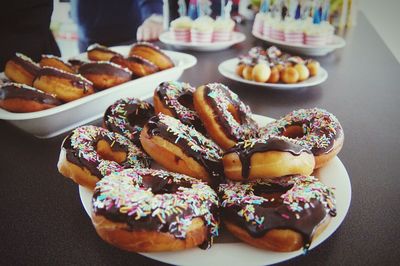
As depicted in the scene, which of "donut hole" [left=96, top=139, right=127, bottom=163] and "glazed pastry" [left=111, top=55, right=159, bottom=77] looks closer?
"donut hole" [left=96, top=139, right=127, bottom=163]

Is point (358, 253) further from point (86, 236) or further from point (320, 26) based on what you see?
point (320, 26)

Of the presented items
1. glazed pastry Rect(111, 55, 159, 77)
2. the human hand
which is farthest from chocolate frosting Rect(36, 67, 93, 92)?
the human hand

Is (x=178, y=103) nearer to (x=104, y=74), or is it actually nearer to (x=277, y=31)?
(x=104, y=74)

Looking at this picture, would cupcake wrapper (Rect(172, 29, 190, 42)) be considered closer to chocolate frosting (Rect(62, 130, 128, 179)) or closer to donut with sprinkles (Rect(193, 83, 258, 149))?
donut with sprinkles (Rect(193, 83, 258, 149))

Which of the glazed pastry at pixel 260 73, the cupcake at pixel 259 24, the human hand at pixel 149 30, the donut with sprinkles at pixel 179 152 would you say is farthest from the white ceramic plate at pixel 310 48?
the donut with sprinkles at pixel 179 152

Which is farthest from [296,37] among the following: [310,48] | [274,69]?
[274,69]
